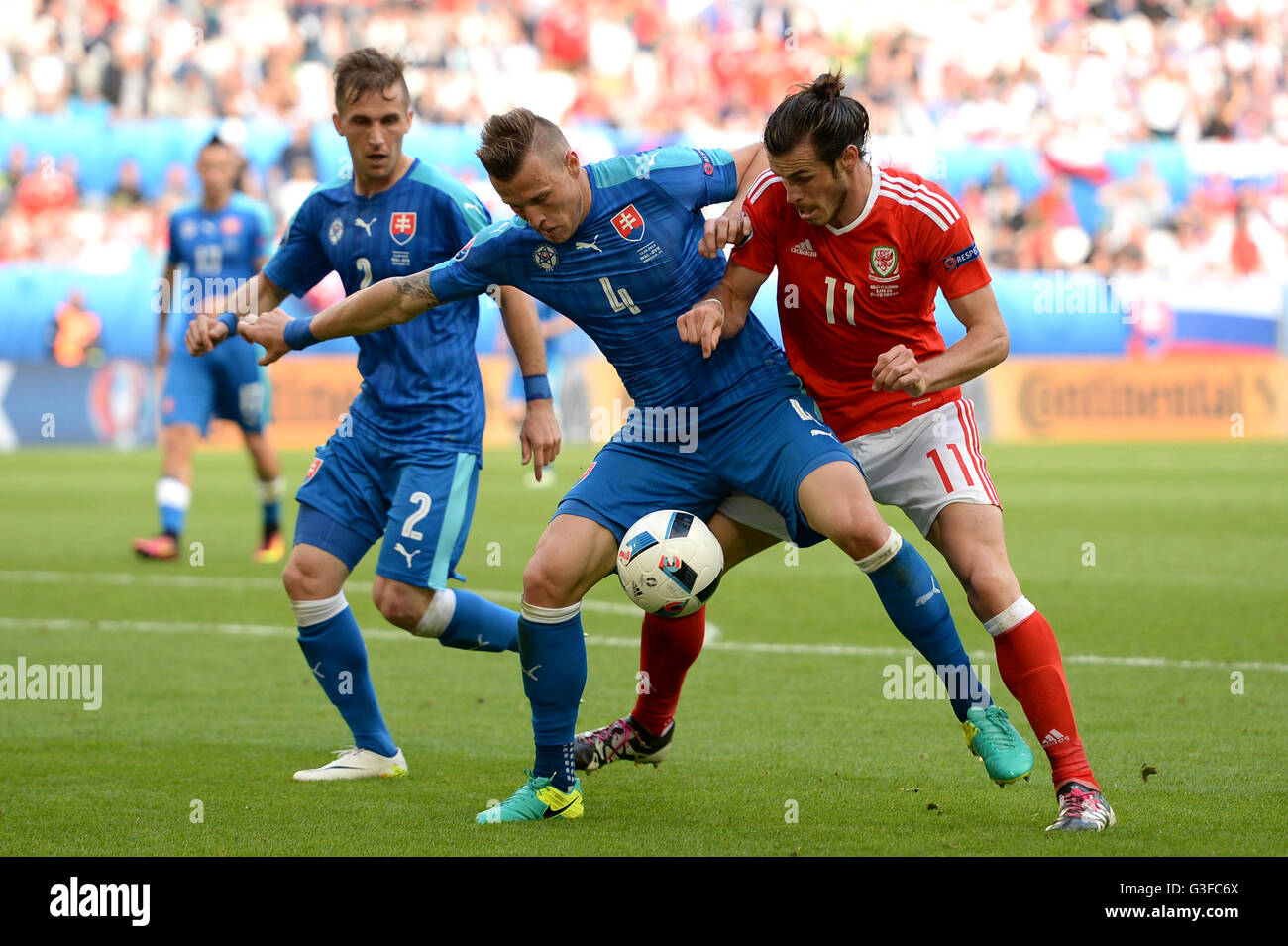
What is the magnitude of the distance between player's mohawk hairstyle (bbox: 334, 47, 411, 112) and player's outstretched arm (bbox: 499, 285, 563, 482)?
2.70 feet

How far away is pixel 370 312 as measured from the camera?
199 inches

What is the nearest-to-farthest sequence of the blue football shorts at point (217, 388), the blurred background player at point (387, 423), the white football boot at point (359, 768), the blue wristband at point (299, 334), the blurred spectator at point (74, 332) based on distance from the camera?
the blue wristband at point (299, 334) → the white football boot at point (359, 768) → the blurred background player at point (387, 423) → the blue football shorts at point (217, 388) → the blurred spectator at point (74, 332)

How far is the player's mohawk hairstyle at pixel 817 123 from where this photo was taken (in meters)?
4.54

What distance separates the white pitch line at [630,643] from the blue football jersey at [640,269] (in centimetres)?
278

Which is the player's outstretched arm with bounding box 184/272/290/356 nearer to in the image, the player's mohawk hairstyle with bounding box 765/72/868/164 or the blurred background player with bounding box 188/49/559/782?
the blurred background player with bounding box 188/49/559/782

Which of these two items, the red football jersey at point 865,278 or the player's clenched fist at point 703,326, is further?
the red football jersey at point 865,278

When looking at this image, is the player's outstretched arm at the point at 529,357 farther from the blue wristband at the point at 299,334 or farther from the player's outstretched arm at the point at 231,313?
the player's outstretched arm at the point at 231,313

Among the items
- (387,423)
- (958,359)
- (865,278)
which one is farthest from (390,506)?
(958,359)

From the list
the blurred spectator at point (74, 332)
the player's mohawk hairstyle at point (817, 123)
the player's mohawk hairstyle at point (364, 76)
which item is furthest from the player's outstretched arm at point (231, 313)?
the blurred spectator at point (74, 332)

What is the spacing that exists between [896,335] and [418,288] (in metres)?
1.52

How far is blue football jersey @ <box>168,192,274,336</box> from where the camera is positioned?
418 inches

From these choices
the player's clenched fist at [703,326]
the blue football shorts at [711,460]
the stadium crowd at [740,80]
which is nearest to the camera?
the player's clenched fist at [703,326]

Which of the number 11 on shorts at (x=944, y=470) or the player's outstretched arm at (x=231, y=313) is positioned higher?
the player's outstretched arm at (x=231, y=313)
